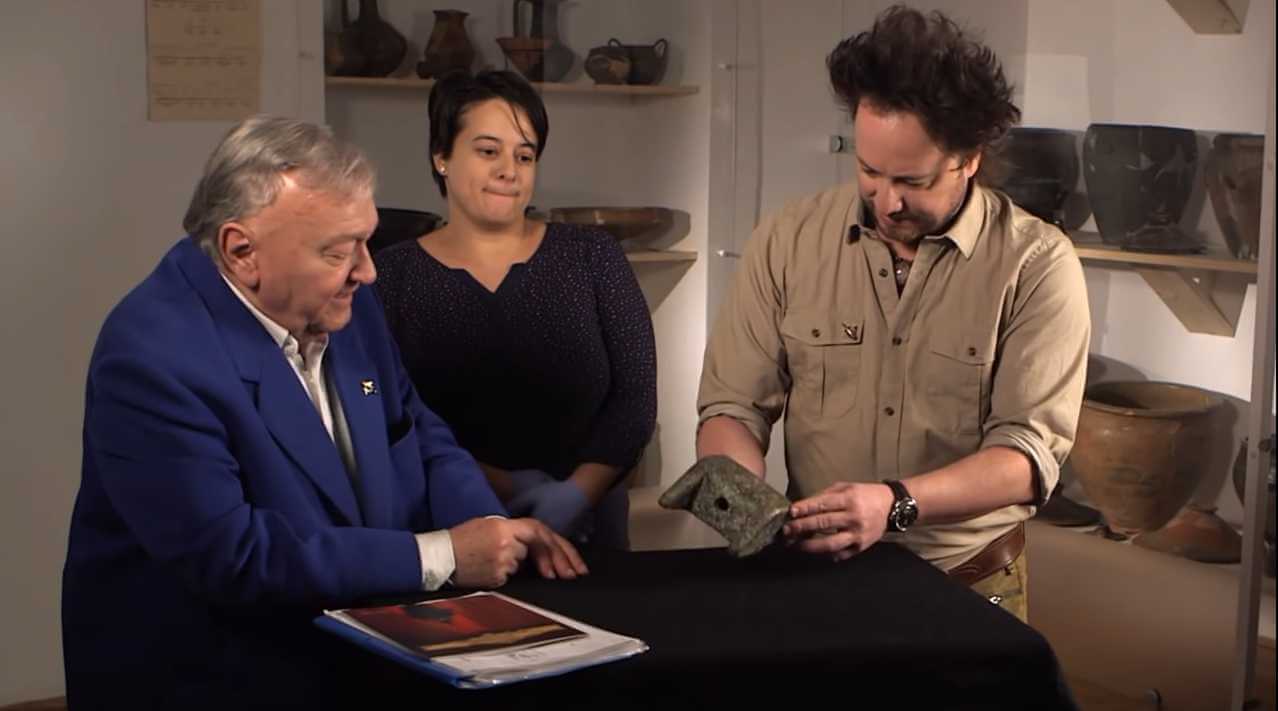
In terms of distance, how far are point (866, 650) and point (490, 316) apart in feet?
3.82

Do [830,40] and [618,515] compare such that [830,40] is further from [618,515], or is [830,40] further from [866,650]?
[866,650]

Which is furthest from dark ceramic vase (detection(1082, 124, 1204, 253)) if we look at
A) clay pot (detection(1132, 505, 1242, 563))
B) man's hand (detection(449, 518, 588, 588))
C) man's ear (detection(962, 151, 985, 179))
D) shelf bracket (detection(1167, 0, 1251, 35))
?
man's hand (detection(449, 518, 588, 588))

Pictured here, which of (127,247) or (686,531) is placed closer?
(127,247)

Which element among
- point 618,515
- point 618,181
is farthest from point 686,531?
point 618,515

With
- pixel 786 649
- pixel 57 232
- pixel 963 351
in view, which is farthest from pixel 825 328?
pixel 57 232

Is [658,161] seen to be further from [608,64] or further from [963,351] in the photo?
[963,351]

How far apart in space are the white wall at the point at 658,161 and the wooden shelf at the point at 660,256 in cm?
3

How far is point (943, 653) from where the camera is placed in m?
1.63

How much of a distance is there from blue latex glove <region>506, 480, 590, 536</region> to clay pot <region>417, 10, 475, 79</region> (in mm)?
1874

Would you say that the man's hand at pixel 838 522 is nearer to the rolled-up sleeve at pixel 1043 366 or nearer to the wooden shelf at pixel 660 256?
the rolled-up sleeve at pixel 1043 366

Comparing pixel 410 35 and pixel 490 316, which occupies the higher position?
pixel 410 35

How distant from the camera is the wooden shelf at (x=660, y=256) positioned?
14.3 ft

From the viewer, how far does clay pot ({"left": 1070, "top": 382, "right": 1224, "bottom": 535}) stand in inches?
119

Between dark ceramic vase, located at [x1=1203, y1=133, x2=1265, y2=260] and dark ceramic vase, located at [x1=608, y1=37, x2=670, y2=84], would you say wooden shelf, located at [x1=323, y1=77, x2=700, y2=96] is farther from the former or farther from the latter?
dark ceramic vase, located at [x1=1203, y1=133, x2=1265, y2=260]
